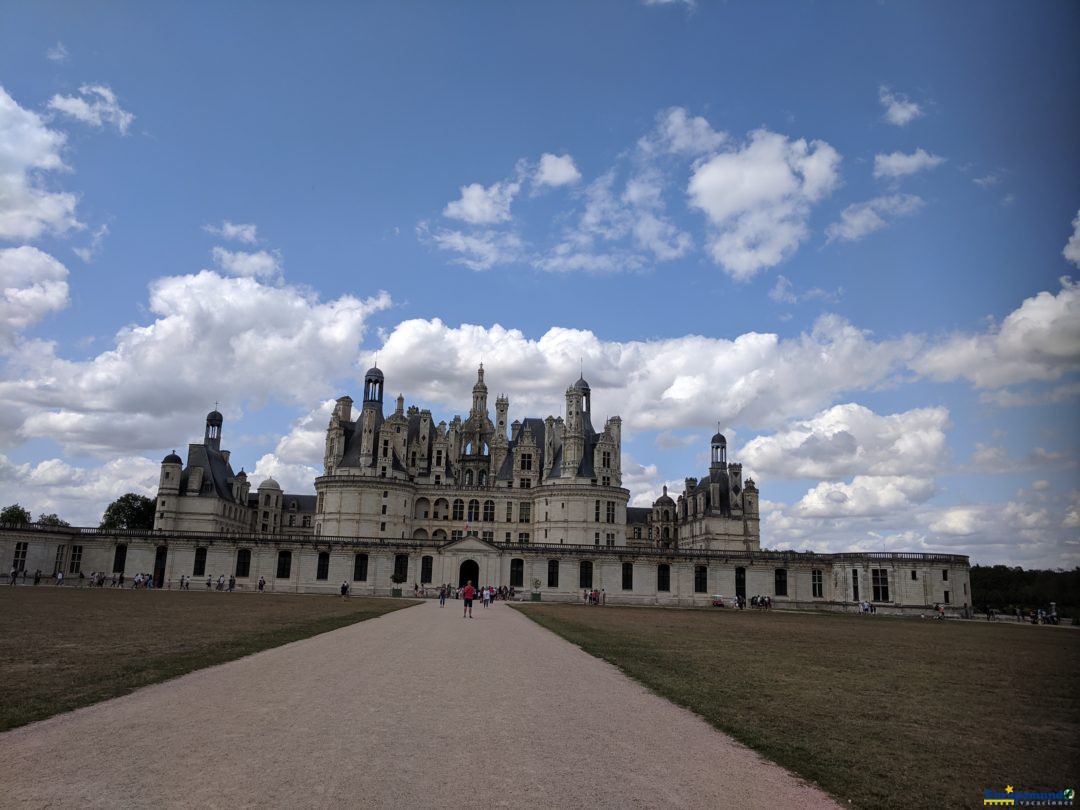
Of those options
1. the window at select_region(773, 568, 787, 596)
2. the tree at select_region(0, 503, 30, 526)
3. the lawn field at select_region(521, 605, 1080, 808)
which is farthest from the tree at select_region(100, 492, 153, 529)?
the lawn field at select_region(521, 605, 1080, 808)

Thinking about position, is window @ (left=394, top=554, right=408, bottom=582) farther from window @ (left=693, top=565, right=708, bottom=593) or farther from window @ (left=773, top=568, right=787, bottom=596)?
window @ (left=773, top=568, right=787, bottom=596)

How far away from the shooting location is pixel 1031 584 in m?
14.6

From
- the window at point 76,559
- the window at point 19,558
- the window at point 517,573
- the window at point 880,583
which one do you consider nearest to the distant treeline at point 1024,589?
the window at point 880,583

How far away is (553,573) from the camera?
3120 inches

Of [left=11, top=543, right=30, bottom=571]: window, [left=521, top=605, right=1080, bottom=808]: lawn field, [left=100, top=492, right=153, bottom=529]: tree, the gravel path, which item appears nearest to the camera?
the gravel path

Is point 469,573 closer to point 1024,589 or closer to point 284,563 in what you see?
point 284,563

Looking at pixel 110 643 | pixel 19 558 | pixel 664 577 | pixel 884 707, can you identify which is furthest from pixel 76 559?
pixel 884 707

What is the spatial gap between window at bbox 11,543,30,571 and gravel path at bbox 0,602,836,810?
72.1m

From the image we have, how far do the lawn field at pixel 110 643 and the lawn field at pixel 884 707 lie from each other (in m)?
11.1

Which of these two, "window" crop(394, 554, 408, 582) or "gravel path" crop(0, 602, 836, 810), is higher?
"window" crop(394, 554, 408, 582)

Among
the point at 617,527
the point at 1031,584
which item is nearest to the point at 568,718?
the point at 1031,584

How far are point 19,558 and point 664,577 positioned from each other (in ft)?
212

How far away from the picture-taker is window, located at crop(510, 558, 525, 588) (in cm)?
7938

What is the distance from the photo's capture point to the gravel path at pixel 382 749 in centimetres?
877
